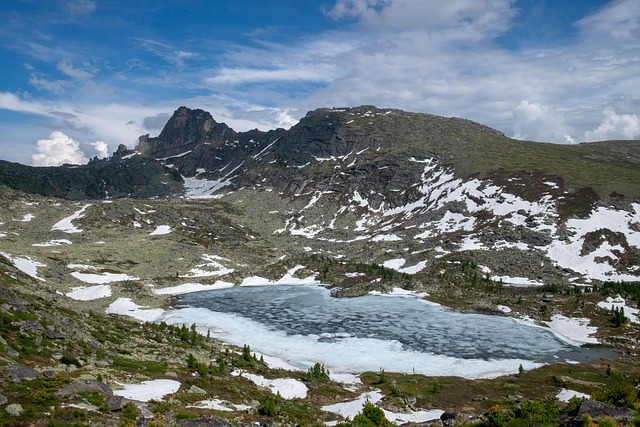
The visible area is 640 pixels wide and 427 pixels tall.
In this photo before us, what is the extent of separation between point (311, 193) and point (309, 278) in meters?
88.6

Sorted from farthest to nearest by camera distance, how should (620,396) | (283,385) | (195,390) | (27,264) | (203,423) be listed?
1. (27,264)
2. (283,385)
3. (195,390)
4. (620,396)
5. (203,423)

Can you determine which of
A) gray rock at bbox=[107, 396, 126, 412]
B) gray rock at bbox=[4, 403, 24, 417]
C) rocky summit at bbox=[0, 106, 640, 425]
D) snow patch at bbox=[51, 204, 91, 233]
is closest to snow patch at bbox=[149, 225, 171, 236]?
rocky summit at bbox=[0, 106, 640, 425]

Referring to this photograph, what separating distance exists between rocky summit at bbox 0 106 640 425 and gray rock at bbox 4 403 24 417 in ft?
0.89

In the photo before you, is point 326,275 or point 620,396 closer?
point 620,396

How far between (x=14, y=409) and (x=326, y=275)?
88.8m

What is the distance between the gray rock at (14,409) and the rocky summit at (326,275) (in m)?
0.27

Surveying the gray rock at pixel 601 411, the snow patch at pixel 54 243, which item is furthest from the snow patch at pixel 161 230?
the gray rock at pixel 601 411

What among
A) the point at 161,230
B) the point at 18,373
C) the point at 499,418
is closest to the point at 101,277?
the point at 161,230

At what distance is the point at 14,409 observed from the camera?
1916 cm

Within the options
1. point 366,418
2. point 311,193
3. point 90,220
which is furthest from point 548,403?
point 311,193

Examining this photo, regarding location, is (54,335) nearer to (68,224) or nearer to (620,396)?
(620,396)

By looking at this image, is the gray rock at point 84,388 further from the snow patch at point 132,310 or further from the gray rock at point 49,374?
the snow patch at point 132,310

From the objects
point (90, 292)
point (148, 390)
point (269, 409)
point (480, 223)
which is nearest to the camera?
point (269, 409)

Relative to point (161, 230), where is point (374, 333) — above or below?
below
